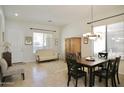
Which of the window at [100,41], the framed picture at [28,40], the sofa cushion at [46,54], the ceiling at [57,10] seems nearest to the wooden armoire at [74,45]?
the window at [100,41]

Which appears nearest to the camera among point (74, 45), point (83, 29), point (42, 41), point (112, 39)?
point (112, 39)

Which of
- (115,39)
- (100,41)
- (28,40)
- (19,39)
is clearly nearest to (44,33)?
(28,40)

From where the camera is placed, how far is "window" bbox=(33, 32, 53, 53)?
6.93 metres

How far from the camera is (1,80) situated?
9.89 feet

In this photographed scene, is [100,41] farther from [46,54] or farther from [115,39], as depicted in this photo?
→ [46,54]

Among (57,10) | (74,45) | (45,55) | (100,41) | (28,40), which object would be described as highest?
(57,10)

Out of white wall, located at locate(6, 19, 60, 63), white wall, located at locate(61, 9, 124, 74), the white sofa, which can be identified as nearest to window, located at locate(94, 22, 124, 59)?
white wall, located at locate(61, 9, 124, 74)

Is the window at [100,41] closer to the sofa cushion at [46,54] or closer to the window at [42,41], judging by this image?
the sofa cushion at [46,54]

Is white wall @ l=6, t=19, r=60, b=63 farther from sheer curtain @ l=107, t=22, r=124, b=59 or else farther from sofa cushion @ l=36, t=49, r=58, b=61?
sheer curtain @ l=107, t=22, r=124, b=59

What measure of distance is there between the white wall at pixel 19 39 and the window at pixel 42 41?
0.37 meters

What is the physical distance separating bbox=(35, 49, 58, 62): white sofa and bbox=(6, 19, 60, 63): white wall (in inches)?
21.7

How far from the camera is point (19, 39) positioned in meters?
6.27

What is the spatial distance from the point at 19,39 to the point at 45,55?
1.88 meters

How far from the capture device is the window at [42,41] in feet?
22.7
